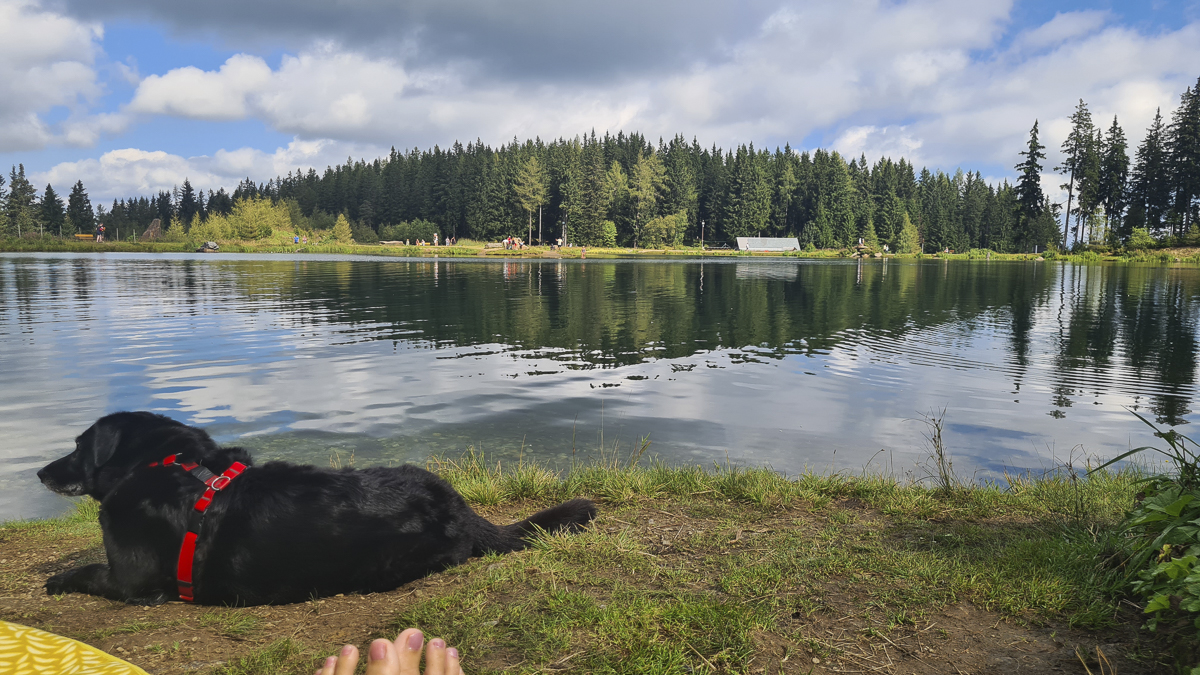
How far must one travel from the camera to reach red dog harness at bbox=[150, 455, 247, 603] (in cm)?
371

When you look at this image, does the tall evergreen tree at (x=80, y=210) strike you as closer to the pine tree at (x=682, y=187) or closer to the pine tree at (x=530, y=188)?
the pine tree at (x=530, y=188)

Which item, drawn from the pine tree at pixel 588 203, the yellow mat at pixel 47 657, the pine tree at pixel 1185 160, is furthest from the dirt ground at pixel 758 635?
the pine tree at pixel 588 203

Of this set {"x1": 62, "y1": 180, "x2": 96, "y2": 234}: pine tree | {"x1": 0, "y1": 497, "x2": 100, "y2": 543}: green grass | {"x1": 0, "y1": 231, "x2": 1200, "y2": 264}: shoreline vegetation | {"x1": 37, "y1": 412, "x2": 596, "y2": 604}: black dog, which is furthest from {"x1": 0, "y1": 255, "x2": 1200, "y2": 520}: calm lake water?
{"x1": 62, "y1": 180, "x2": 96, "y2": 234}: pine tree

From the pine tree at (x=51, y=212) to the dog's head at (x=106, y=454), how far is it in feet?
502

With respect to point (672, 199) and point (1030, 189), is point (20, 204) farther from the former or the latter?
point (1030, 189)

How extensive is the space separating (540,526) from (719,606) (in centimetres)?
172

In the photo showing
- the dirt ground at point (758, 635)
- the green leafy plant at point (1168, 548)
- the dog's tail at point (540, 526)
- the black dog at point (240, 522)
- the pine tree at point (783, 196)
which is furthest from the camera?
the pine tree at point (783, 196)

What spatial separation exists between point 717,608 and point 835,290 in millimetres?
41482

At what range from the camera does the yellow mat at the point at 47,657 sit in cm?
157

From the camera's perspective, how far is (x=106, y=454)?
412 centimetres

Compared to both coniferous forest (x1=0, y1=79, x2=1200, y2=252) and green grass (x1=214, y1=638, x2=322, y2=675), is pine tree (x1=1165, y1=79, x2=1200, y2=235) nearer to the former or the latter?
coniferous forest (x1=0, y1=79, x2=1200, y2=252)

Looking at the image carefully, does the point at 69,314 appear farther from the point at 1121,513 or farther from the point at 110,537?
the point at 1121,513

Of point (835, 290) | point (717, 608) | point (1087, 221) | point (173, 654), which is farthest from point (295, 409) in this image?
point (1087, 221)

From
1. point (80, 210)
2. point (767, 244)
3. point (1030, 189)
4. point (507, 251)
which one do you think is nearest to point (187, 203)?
point (80, 210)
